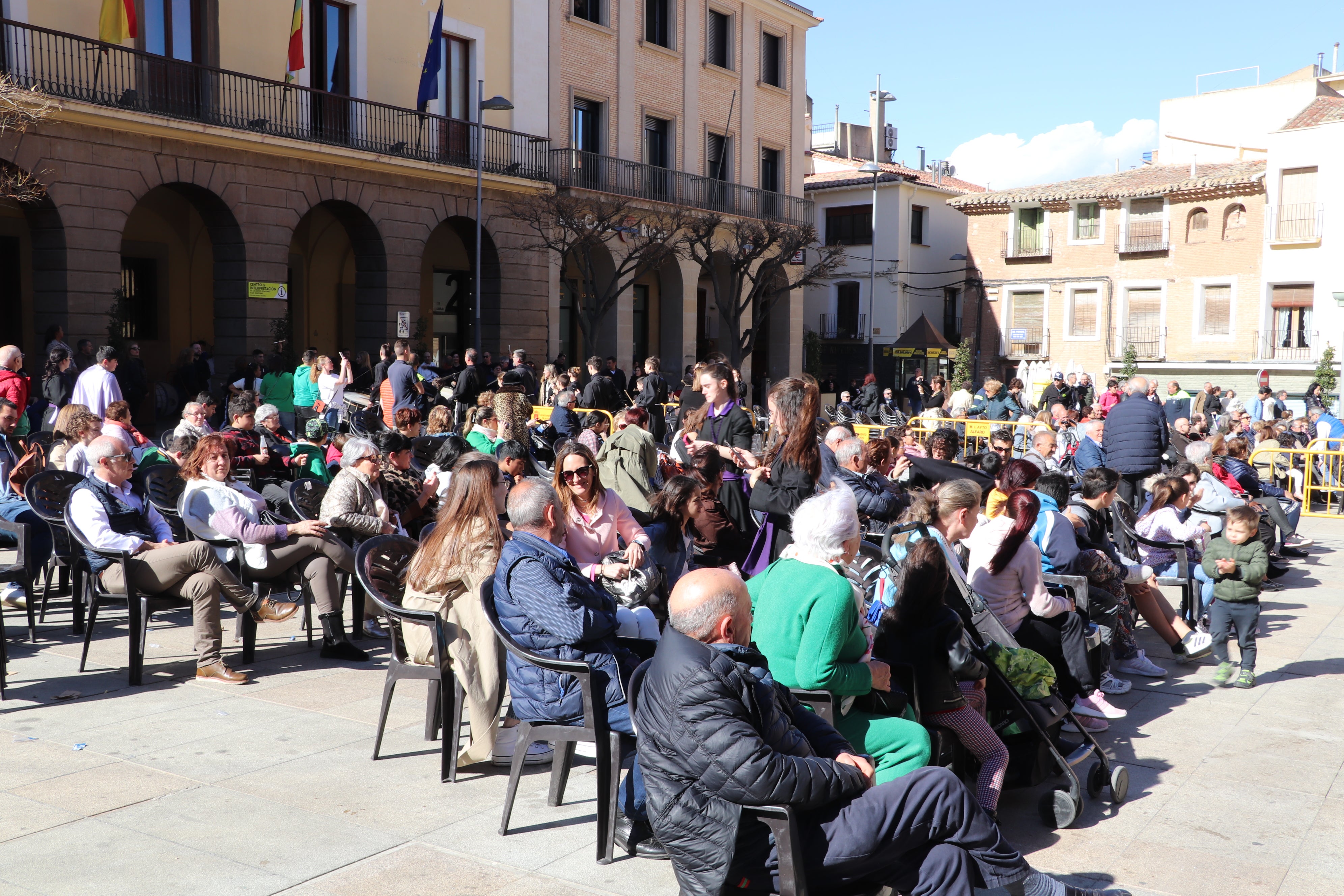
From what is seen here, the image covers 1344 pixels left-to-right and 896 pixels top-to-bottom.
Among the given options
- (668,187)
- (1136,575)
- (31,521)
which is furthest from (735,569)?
(668,187)

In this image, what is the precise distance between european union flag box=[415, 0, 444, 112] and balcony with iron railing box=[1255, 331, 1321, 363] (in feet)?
87.0

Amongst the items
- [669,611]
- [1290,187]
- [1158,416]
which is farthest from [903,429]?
[1290,187]

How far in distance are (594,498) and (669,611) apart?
2.86 metres

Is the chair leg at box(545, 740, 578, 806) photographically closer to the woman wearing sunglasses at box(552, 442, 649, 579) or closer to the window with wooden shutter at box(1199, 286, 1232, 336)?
the woman wearing sunglasses at box(552, 442, 649, 579)

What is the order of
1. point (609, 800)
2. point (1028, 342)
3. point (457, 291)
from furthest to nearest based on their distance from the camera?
point (1028, 342) < point (457, 291) < point (609, 800)

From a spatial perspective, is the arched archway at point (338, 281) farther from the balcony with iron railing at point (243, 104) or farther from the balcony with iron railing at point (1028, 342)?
the balcony with iron railing at point (1028, 342)

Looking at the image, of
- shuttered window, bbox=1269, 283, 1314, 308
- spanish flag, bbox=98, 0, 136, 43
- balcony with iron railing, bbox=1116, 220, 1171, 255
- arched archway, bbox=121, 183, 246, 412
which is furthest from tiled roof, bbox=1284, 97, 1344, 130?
spanish flag, bbox=98, 0, 136, 43

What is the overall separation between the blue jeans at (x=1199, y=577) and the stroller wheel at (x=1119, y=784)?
118 inches

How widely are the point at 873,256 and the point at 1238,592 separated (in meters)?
33.5

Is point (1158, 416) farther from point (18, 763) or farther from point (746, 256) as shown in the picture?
point (746, 256)

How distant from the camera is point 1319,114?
35562 mm

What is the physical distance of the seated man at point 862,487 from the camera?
749 cm

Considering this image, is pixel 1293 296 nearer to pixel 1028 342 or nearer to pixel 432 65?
pixel 1028 342

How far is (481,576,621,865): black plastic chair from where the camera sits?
4199mm
